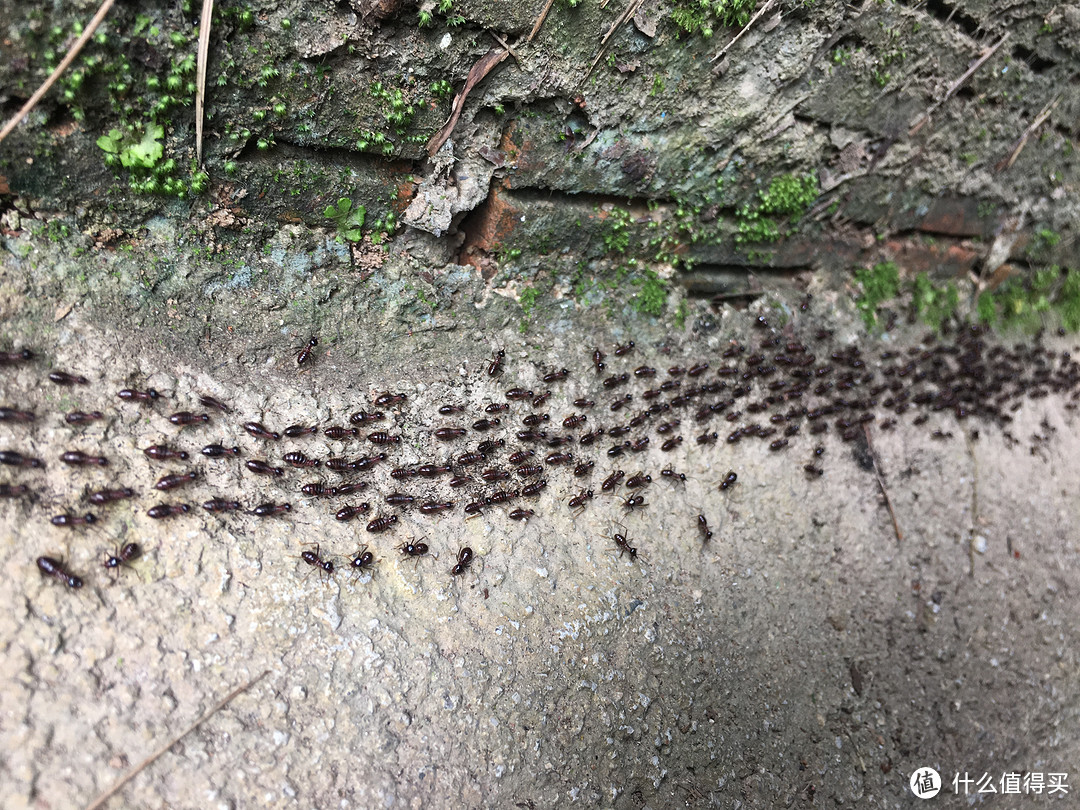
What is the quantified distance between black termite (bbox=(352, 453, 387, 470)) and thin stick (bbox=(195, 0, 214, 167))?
203 centimetres

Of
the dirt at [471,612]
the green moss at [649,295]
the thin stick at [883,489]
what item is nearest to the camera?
the dirt at [471,612]

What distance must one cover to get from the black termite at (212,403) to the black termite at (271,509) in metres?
0.64

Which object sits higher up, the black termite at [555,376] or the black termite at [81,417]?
the black termite at [555,376]

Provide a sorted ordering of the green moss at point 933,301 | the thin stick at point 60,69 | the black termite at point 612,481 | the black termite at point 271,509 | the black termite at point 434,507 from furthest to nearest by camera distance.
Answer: the green moss at point 933,301 → the black termite at point 612,481 → the black termite at point 434,507 → the black termite at point 271,509 → the thin stick at point 60,69

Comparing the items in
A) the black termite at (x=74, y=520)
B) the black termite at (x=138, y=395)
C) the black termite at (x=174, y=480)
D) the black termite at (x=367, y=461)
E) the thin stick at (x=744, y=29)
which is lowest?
the black termite at (x=74, y=520)

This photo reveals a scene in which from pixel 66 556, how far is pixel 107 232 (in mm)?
1891

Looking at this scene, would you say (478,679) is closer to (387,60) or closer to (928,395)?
(387,60)

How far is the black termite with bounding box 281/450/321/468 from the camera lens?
3598 millimetres

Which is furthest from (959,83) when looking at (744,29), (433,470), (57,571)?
(57,571)

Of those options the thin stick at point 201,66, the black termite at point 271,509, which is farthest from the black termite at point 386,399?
the thin stick at point 201,66

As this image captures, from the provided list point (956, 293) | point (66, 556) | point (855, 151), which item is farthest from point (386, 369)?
point (956, 293)

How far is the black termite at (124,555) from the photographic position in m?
3.08

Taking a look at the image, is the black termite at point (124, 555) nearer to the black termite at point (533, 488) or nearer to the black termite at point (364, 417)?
the black termite at point (364, 417)

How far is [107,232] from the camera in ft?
11.5
